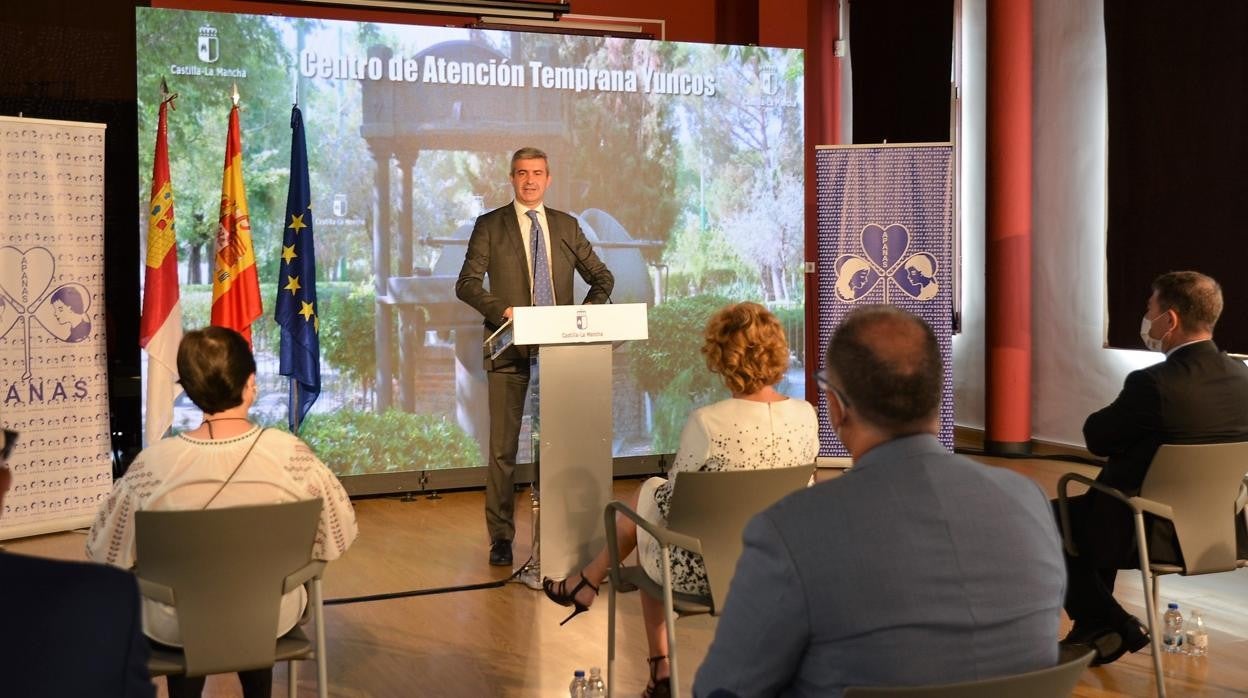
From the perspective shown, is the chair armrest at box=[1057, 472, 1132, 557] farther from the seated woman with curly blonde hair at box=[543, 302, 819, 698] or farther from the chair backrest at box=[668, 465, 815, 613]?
the chair backrest at box=[668, 465, 815, 613]

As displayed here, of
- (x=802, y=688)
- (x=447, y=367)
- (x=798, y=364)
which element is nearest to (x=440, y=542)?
(x=447, y=367)

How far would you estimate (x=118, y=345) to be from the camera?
757 centimetres

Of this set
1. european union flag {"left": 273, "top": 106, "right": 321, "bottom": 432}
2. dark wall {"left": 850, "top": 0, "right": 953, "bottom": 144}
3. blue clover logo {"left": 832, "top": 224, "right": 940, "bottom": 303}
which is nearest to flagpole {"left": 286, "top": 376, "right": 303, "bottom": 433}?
european union flag {"left": 273, "top": 106, "right": 321, "bottom": 432}

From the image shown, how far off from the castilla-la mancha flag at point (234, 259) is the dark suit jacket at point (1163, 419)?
437 cm

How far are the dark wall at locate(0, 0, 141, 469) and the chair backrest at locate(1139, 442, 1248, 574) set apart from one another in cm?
570

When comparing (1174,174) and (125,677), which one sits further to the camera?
(1174,174)

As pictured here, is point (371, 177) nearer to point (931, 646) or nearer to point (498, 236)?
point (498, 236)

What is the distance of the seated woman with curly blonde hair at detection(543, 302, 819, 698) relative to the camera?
356 cm

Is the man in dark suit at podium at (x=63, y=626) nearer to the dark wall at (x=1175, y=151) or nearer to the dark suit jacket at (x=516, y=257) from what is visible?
the dark suit jacket at (x=516, y=257)

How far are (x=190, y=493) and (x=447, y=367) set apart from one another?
187 inches

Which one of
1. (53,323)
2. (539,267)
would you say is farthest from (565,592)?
(53,323)

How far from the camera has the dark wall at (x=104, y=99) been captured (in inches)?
→ 294

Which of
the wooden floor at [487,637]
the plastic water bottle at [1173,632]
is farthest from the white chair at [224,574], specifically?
the plastic water bottle at [1173,632]

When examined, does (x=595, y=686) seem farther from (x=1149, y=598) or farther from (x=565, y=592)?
(x=1149, y=598)
